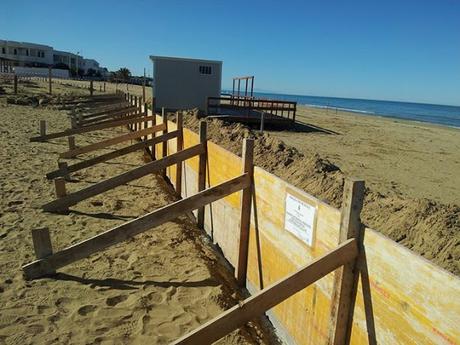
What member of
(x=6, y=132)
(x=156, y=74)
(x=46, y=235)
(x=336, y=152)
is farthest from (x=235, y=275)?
(x=156, y=74)

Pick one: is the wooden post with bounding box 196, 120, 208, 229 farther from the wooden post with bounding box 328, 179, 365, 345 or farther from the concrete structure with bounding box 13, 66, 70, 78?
the concrete structure with bounding box 13, 66, 70, 78

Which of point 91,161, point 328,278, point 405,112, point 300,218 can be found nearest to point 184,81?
point 91,161

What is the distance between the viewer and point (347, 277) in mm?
3131

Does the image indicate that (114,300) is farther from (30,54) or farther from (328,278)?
(30,54)

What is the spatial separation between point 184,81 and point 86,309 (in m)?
22.6

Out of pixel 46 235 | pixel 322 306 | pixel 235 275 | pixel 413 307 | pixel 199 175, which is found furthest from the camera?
pixel 199 175

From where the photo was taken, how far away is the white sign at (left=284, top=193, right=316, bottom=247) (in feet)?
12.3

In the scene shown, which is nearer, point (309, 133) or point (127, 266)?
point (127, 266)

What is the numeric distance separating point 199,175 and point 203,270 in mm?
2360

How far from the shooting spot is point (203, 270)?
5.47 m

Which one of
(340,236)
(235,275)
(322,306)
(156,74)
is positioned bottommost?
(235,275)

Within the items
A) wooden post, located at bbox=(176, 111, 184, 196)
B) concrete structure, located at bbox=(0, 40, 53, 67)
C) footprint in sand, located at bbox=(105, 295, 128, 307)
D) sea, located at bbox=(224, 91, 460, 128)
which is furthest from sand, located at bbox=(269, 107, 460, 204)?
concrete structure, located at bbox=(0, 40, 53, 67)

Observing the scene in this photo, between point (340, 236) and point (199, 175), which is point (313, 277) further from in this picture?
point (199, 175)

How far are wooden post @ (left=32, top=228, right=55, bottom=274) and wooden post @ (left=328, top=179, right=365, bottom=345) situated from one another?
10.8 ft
